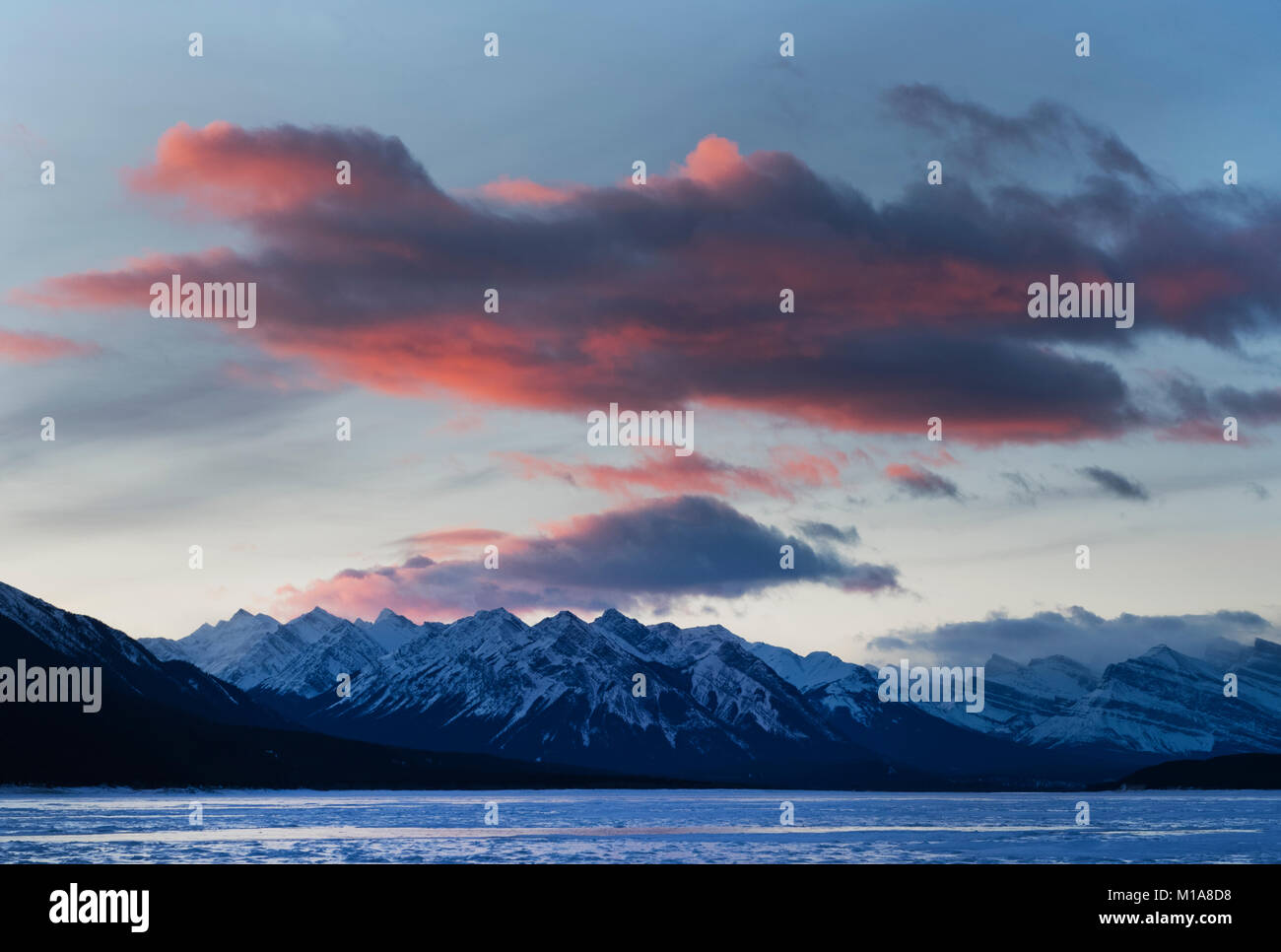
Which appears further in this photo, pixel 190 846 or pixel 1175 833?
pixel 1175 833

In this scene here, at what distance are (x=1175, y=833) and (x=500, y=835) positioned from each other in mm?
86867
